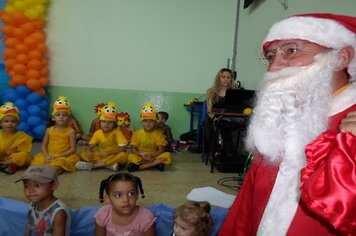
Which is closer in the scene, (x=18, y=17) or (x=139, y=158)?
(x=139, y=158)

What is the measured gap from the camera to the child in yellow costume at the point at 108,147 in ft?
13.9

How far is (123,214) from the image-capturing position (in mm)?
2049

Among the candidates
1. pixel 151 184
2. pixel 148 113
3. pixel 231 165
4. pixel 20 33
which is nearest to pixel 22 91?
pixel 20 33

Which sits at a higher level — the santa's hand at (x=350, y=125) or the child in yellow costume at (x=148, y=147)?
the santa's hand at (x=350, y=125)

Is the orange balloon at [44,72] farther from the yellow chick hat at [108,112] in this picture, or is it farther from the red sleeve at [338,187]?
the red sleeve at [338,187]

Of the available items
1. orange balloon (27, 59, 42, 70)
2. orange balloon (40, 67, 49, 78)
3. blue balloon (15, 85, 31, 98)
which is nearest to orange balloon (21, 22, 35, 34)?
orange balloon (27, 59, 42, 70)

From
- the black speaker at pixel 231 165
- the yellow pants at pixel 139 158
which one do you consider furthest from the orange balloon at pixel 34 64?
the black speaker at pixel 231 165

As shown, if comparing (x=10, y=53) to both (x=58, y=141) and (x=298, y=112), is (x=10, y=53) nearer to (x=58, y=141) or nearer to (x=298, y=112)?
(x=58, y=141)

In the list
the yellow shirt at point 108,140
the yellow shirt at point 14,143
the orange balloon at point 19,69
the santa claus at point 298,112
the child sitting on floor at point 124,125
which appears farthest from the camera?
the child sitting on floor at point 124,125

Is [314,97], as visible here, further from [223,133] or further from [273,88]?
[223,133]

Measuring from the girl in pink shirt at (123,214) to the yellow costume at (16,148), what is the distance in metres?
2.32

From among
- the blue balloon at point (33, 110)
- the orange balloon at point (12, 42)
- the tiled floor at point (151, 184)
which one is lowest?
the tiled floor at point (151, 184)

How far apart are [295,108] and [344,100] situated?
0.15 m

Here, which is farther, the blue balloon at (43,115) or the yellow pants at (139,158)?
the blue balloon at (43,115)
